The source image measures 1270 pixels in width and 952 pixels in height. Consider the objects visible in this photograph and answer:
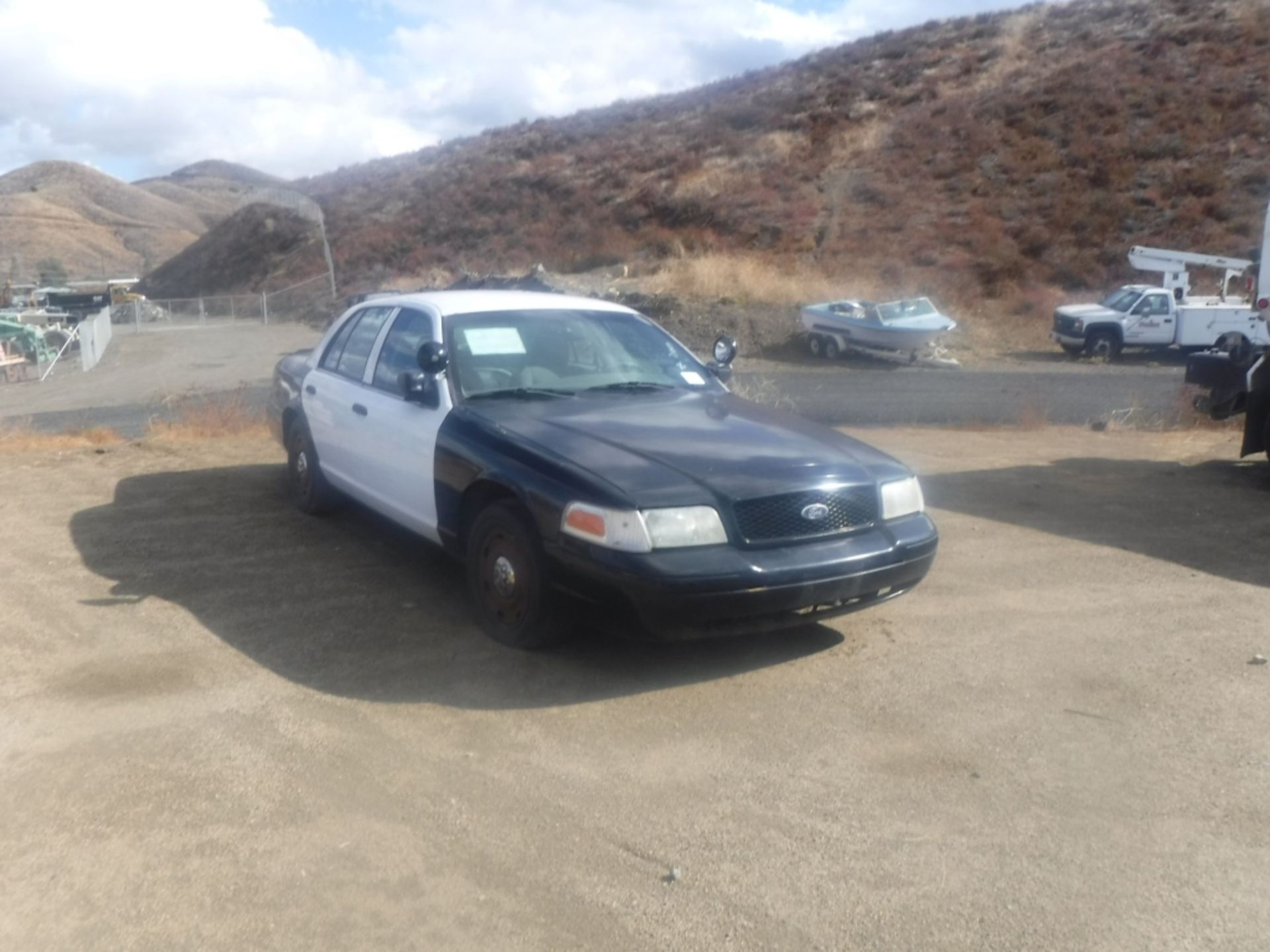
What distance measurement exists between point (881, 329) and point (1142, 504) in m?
18.5

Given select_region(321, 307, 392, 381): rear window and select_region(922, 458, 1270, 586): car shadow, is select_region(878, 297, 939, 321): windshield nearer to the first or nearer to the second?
select_region(922, 458, 1270, 586): car shadow

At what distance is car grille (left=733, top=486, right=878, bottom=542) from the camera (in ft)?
15.7

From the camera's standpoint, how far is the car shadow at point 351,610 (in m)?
4.98

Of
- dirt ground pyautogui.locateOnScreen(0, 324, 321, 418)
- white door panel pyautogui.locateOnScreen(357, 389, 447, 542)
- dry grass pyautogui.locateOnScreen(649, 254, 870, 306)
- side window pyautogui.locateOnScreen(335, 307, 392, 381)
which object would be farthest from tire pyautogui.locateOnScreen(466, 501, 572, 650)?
dry grass pyautogui.locateOnScreen(649, 254, 870, 306)

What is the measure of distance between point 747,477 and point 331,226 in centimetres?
5412

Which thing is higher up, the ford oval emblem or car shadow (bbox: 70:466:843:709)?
the ford oval emblem

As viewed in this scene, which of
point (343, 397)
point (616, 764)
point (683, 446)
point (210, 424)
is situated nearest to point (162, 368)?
point (210, 424)

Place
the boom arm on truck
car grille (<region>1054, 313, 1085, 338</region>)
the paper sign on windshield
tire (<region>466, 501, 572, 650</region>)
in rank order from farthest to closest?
1. car grille (<region>1054, 313, 1085, 338</region>)
2. the boom arm on truck
3. the paper sign on windshield
4. tire (<region>466, 501, 572, 650</region>)

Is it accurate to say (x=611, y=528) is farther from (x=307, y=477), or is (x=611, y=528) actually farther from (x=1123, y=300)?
(x=1123, y=300)

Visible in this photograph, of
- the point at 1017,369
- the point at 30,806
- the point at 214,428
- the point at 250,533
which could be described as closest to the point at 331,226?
the point at 1017,369

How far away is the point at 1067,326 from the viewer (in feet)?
91.2

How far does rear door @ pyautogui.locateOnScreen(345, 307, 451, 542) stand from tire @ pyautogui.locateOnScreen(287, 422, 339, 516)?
2.70ft

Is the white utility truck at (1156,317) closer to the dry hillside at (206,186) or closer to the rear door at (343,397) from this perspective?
the rear door at (343,397)

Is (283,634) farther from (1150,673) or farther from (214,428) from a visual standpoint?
(214,428)
